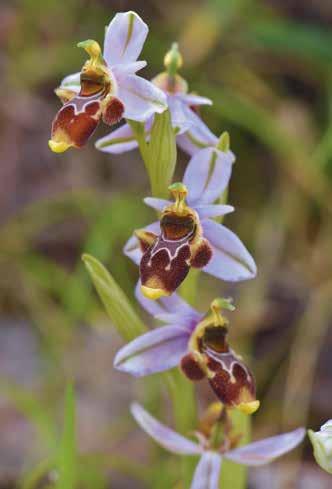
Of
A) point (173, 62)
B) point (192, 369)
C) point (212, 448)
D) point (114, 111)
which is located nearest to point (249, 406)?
point (192, 369)

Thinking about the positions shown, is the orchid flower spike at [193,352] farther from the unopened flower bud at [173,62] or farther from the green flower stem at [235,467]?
the unopened flower bud at [173,62]

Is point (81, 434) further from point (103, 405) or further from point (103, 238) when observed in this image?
point (103, 238)

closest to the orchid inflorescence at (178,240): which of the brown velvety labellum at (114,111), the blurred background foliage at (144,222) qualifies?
the brown velvety labellum at (114,111)

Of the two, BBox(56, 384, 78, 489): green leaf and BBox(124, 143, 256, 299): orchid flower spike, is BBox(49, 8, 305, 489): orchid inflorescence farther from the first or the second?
BBox(56, 384, 78, 489): green leaf

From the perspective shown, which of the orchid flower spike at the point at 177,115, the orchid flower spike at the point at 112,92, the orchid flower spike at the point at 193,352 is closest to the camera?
the orchid flower spike at the point at 112,92

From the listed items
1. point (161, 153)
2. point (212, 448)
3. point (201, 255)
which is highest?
point (161, 153)

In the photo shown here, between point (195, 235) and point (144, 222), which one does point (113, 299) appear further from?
point (144, 222)
